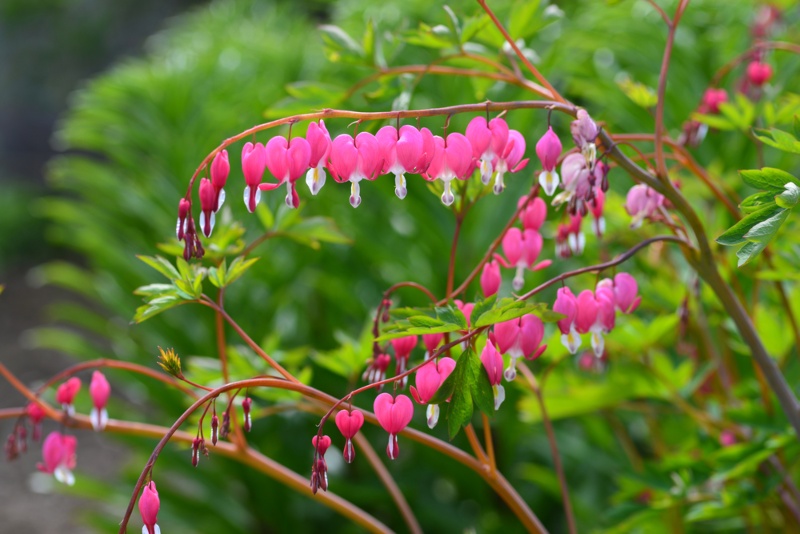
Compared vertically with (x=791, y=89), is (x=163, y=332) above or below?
below

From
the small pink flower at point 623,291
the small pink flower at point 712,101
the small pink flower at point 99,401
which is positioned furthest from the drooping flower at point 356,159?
the small pink flower at point 712,101

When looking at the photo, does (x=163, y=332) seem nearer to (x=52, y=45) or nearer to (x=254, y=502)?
(x=254, y=502)

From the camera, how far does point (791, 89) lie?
162 centimetres

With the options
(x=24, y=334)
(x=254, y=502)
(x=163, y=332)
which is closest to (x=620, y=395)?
(x=254, y=502)

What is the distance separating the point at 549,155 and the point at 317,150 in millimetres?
163

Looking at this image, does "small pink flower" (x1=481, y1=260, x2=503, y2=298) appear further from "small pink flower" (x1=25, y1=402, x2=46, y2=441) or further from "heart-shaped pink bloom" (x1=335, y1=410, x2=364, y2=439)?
"small pink flower" (x1=25, y1=402, x2=46, y2=441)

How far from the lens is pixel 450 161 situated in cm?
60

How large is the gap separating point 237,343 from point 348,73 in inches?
27.4

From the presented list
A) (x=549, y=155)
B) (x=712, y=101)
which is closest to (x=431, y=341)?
(x=549, y=155)

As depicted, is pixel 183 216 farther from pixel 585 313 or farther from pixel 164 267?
pixel 585 313

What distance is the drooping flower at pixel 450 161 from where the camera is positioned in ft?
1.94

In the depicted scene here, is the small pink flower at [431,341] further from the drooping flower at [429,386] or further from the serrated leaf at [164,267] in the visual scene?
the serrated leaf at [164,267]

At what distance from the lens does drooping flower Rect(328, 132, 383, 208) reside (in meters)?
0.59

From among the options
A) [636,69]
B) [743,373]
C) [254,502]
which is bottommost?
[254,502]
